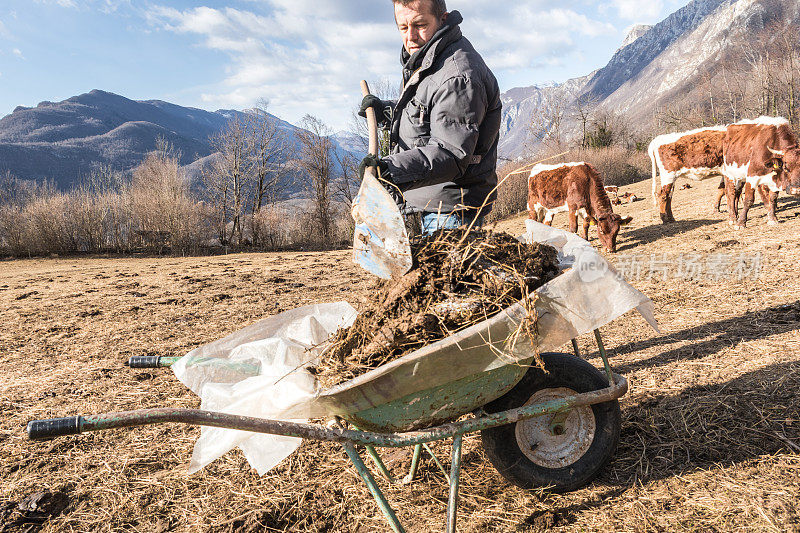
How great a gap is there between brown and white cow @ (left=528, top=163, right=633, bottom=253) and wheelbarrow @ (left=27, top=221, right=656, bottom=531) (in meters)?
7.17

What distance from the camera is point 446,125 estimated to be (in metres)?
1.98

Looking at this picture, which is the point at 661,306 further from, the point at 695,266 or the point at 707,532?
the point at 707,532

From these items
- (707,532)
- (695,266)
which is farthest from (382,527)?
(695,266)

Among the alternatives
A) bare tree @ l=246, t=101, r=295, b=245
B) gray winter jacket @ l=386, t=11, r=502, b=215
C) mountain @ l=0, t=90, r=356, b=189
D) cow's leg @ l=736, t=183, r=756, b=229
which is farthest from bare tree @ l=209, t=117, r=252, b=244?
mountain @ l=0, t=90, r=356, b=189

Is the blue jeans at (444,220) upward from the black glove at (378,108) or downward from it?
downward

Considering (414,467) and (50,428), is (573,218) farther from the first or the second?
(50,428)

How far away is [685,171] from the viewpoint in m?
9.91

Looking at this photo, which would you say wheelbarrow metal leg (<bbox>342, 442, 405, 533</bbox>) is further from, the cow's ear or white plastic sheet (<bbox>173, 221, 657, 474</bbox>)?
the cow's ear

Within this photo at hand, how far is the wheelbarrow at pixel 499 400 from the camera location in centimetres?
156

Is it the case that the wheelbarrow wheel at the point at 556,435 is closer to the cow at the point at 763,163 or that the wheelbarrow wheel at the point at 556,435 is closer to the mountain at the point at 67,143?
the cow at the point at 763,163

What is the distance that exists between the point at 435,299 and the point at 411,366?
0.32 metres

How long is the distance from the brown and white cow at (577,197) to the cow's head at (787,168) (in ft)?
8.85

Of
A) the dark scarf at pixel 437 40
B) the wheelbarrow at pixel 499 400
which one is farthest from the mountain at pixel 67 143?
the wheelbarrow at pixel 499 400

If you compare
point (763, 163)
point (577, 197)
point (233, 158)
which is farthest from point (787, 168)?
point (233, 158)
